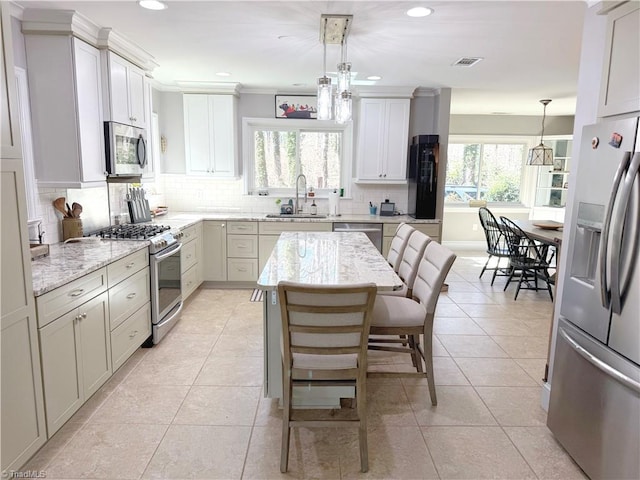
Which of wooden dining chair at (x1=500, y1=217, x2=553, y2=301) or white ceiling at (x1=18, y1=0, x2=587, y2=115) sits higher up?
white ceiling at (x1=18, y1=0, x2=587, y2=115)

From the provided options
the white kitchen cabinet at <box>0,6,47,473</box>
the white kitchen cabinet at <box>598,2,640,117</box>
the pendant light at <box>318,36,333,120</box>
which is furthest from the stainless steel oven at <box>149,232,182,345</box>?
the white kitchen cabinet at <box>598,2,640,117</box>

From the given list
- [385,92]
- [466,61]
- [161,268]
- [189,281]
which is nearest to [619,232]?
[466,61]

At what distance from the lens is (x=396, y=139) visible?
5125 millimetres

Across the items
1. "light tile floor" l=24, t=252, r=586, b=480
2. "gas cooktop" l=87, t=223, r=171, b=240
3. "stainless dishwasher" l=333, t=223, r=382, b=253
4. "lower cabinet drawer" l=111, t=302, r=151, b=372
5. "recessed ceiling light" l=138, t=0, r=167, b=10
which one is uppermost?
"recessed ceiling light" l=138, t=0, r=167, b=10

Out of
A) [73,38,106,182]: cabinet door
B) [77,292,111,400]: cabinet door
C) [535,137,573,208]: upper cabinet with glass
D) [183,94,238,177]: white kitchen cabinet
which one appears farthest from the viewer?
[535,137,573,208]: upper cabinet with glass

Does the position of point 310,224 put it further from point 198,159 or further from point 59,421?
point 59,421

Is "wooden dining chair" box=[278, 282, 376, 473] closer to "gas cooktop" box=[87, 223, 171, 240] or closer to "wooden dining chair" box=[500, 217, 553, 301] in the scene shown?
"gas cooktop" box=[87, 223, 171, 240]

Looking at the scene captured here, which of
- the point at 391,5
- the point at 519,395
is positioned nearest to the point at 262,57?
the point at 391,5

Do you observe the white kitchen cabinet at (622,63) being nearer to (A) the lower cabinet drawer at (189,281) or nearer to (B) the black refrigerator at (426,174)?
(B) the black refrigerator at (426,174)

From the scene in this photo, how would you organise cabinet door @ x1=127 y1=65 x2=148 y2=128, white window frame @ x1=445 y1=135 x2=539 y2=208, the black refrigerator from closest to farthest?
cabinet door @ x1=127 y1=65 x2=148 y2=128 < the black refrigerator < white window frame @ x1=445 y1=135 x2=539 y2=208

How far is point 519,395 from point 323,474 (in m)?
1.54

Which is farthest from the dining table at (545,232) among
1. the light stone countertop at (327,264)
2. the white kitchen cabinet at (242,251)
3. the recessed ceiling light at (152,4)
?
the recessed ceiling light at (152,4)

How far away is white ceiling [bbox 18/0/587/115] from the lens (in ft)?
8.43

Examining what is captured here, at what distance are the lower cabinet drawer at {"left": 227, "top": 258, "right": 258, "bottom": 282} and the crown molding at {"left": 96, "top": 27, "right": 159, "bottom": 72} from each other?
2.30 metres
